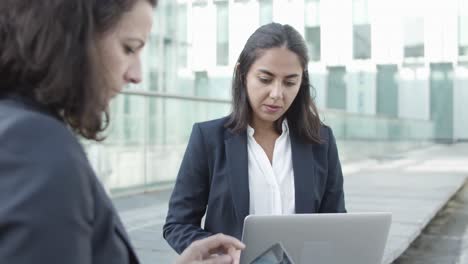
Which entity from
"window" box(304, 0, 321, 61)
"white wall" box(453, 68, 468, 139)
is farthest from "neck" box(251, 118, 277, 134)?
"white wall" box(453, 68, 468, 139)

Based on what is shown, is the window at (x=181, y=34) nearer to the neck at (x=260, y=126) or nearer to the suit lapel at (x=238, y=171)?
the neck at (x=260, y=126)

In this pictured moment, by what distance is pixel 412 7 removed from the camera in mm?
28688

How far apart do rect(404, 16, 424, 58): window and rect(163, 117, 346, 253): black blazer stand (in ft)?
91.6

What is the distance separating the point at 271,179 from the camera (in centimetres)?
202

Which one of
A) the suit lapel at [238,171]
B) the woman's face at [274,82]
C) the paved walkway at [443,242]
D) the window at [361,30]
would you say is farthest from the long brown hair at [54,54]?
the window at [361,30]

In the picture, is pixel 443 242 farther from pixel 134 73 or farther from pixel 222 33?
pixel 222 33

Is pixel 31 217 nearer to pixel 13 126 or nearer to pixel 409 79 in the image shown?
pixel 13 126

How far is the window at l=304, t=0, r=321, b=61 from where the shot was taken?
28.1 metres

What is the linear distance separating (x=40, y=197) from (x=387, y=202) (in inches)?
320

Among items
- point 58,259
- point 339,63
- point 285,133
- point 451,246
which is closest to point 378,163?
point 451,246

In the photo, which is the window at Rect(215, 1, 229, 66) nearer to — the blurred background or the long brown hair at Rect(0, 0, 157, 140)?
the blurred background

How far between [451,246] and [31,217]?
5.83 meters

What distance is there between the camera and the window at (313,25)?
92.1 feet

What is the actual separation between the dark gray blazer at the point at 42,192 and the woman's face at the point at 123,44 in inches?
6.1
